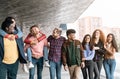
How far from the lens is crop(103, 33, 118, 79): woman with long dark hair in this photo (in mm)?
9069

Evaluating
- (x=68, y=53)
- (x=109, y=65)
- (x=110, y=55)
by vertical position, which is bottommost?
(x=109, y=65)

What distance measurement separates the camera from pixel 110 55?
30.0ft

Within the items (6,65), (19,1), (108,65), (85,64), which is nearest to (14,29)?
(6,65)

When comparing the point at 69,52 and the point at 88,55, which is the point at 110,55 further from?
the point at 69,52

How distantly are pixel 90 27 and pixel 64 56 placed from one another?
2590 inches

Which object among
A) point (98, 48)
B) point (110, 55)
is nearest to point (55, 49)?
point (98, 48)

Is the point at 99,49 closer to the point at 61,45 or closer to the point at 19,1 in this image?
the point at 61,45

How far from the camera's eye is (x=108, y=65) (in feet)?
30.1

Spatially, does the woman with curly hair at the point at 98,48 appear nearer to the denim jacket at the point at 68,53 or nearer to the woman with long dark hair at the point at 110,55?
the woman with long dark hair at the point at 110,55

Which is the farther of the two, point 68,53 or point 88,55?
point 88,55

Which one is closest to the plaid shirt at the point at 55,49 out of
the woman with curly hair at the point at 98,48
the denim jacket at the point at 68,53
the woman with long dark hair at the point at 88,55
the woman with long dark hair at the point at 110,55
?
the denim jacket at the point at 68,53

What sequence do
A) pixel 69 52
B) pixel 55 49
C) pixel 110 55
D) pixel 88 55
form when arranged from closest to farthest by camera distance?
pixel 69 52 < pixel 55 49 < pixel 88 55 < pixel 110 55

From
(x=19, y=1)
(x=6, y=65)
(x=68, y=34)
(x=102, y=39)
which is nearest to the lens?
(x=6, y=65)

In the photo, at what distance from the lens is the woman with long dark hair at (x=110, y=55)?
357 inches
